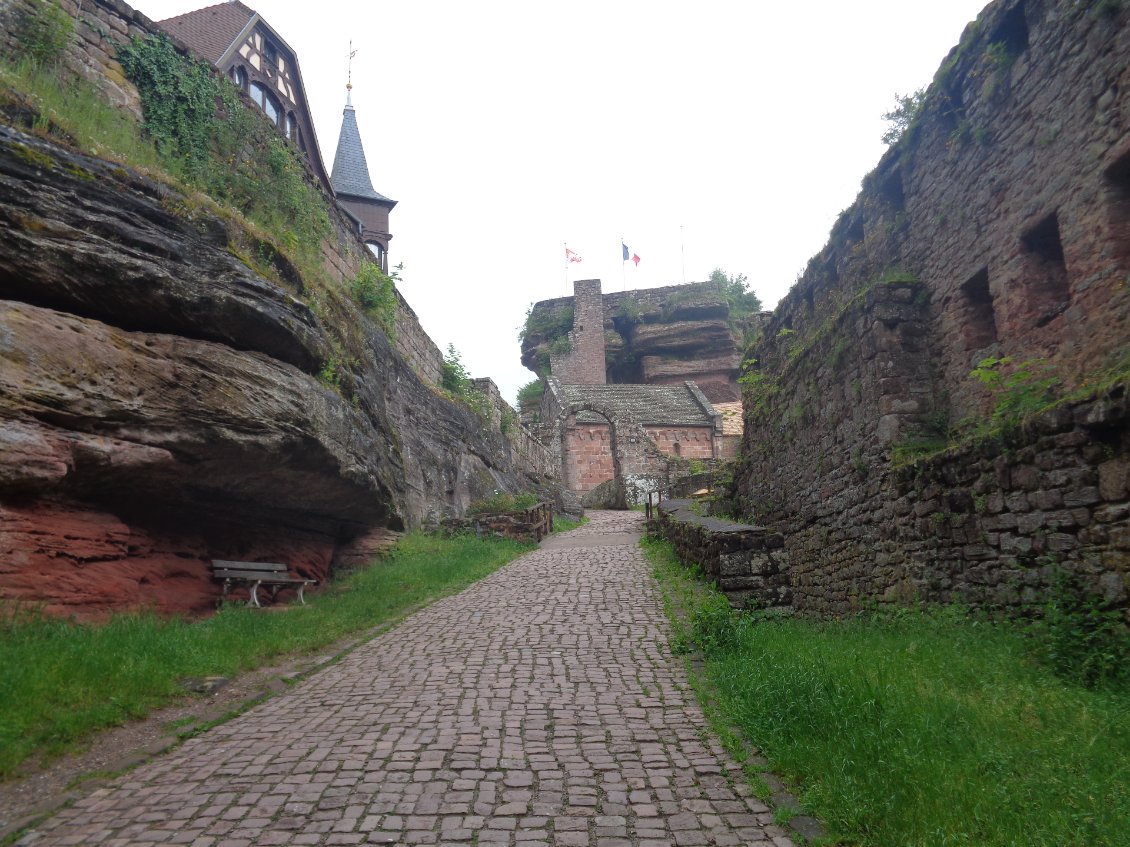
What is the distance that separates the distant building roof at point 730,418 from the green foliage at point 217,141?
2667 centimetres

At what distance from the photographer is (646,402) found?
124 feet

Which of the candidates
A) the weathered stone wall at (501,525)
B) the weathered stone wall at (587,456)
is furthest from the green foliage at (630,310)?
the weathered stone wall at (501,525)

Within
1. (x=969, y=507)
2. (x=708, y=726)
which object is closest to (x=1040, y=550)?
(x=969, y=507)

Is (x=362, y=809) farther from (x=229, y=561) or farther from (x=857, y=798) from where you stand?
(x=229, y=561)

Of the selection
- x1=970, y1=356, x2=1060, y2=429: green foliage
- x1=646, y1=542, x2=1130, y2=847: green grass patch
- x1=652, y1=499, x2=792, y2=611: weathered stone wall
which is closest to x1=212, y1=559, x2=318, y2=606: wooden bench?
x1=652, y1=499, x2=792, y2=611: weathered stone wall

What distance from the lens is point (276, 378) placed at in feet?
28.3

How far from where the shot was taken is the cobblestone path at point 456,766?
3.56 m

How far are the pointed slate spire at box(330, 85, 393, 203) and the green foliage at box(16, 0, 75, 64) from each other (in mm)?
29409

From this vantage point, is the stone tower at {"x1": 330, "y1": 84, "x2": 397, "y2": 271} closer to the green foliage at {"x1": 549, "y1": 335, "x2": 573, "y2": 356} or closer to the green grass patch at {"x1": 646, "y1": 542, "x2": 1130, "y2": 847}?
the green foliage at {"x1": 549, "y1": 335, "x2": 573, "y2": 356}

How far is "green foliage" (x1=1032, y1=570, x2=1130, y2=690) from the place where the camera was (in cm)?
445

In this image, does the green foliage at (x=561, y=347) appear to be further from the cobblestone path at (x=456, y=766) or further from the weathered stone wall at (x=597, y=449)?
the cobblestone path at (x=456, y=766)

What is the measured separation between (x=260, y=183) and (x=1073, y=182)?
457 inches

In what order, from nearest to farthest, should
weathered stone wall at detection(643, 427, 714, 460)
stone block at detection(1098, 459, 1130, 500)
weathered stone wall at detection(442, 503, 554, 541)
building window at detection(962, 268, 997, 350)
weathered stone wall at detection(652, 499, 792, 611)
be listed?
1. stone block at detection(1098, 459, 1130, 500)
2. building window at detection(962, 268, 997, 350)
3. weathered stone wall at detection(652, 499, 792, 611)
4. weathered stone wall at detection(442, 503, 554, 541)
5. weathered stone wall at detection(643, 427, 714, 460)

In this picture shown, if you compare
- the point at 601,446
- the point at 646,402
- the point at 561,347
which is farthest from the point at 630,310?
the point at 601,446
